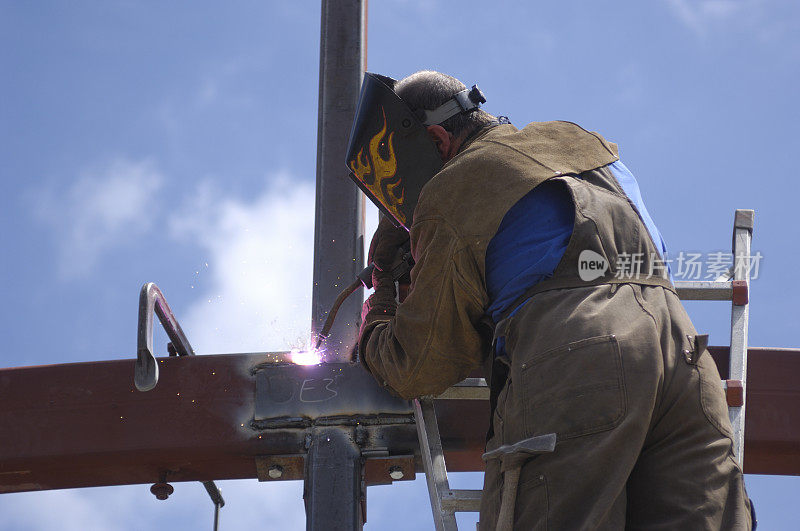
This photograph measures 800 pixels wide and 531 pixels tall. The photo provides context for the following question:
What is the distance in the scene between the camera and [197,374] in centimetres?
372

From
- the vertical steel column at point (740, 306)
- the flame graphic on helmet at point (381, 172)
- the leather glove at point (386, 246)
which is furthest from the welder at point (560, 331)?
the vertical steel column at point (740, 306)

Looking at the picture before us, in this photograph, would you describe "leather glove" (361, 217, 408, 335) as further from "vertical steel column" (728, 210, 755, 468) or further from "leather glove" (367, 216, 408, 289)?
"vertical steel column" (728, 210, 755, 468)

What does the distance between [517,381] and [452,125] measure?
107 centimetres

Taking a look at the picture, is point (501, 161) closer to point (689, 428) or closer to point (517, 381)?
point (517, 381)

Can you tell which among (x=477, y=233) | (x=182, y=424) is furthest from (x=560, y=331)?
(x=182, y=424)

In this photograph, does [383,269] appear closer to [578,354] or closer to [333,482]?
[333,482]

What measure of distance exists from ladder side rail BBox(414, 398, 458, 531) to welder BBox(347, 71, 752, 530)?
27 cm

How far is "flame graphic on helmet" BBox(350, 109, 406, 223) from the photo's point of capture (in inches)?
135

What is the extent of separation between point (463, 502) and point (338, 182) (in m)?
1.55

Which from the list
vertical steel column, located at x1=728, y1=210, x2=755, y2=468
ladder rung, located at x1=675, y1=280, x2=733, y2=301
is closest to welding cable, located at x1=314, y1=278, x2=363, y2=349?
ladder rung, located at x1=675, y1=280, x2=733, y2=301

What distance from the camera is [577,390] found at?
2361mm

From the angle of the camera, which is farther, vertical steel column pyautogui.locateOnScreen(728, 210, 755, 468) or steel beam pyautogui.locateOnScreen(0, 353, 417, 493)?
steel beam pyautogui.locateOnScreen(0, 353, 417, 493)

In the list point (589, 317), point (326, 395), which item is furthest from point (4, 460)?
point (589, 317)

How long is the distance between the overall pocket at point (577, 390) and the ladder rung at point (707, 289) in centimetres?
103
